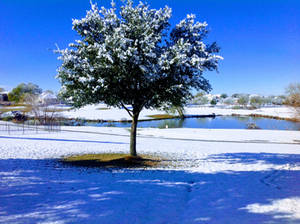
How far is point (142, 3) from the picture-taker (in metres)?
10.9

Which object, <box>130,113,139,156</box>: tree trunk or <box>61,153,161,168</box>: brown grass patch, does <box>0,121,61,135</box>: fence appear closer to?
<box>61,153,161,168</box>: brown grass patch

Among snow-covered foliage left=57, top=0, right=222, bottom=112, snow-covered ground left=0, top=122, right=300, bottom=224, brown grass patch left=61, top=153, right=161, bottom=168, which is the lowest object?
brown grass patch left=61, top=153, right=161, bottom=168

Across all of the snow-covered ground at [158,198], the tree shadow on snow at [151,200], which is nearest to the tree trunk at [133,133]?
the snow-covered ground at [158,198]

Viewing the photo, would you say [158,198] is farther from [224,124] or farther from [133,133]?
[224,124]

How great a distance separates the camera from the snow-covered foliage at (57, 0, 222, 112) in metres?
9.88

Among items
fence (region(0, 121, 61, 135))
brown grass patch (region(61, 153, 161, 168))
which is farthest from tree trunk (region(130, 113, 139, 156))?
fence (region(0, 121, 61, 135))

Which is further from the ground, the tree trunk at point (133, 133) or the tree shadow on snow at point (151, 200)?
the tree trunk at point (133, 133)

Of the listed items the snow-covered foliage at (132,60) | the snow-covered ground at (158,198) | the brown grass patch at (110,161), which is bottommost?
the brown grass patch at (110,161)

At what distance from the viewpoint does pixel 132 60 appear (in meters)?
9.87

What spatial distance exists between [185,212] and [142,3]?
9658mm

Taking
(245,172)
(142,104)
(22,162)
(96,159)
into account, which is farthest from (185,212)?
(22,162)

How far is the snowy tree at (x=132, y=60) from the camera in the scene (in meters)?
9.89

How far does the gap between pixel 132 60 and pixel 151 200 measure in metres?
6.13

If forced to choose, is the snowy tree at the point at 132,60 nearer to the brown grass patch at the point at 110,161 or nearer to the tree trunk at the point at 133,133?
the tree trunk at the point at 133,133
